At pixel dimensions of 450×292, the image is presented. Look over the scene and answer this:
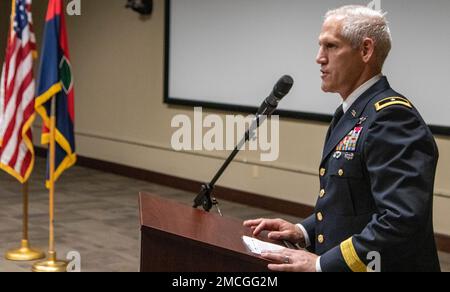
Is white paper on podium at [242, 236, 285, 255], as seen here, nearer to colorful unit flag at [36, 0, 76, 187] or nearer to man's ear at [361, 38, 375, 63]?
man's ear at [361, 38, 375, 63]

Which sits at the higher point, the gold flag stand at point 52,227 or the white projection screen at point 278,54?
the white projection screen at point 278,54

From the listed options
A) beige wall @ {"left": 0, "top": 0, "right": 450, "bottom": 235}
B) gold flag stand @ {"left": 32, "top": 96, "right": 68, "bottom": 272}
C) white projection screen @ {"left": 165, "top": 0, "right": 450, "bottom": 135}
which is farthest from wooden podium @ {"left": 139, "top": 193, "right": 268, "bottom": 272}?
beige wall @ {"left": 0, "top": 0, "right": 450, "bottom": 235}

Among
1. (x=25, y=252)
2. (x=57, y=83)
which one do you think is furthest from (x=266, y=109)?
(x=25, y=252)

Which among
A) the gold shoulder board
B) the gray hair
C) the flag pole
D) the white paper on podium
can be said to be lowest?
the flag pole

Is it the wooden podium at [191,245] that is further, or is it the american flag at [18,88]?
the american flag at [18,88]

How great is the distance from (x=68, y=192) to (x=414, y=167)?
248 inches

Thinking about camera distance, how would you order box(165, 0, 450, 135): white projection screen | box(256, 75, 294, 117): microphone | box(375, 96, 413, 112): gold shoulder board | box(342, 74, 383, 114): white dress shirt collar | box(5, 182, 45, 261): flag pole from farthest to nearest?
box(165, 0, 450, 135): white projection screen < box(5, 182, 45, 261): flag pole < box(256, 75, 294, 117): microphone < box(342, 74, 383, 114): white dress shirt collar < box(375, 96, 413, 112): gold shoulder board

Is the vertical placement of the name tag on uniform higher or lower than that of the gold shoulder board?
lower

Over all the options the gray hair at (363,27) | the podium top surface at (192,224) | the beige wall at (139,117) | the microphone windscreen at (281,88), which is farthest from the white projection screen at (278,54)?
the gray hair at (363,27)

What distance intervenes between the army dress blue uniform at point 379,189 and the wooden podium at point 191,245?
0.21 meters

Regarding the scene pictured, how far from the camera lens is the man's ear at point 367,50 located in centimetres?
193

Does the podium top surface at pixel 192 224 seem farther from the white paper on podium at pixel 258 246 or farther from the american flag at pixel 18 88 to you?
the american flag at pixel 18 88

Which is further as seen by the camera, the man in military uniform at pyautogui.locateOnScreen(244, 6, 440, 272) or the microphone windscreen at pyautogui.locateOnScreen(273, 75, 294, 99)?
the microphone windscreen at pyautogui.locateOnScreen(273, 75, 294, 99)

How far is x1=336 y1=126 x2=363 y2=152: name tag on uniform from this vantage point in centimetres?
197
